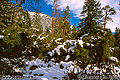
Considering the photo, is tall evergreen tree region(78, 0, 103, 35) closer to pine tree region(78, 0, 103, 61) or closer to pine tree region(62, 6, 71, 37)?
pine tree region(78, 0, 103, 61)

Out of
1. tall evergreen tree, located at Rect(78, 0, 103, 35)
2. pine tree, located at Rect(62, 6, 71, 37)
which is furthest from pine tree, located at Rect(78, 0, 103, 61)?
pine tree, located at Rect(62, 6, 71, 37)

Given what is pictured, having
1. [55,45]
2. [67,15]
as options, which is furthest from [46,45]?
[67,15]

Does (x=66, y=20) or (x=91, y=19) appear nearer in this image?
(x=91, y=19)

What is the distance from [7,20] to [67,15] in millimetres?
30514

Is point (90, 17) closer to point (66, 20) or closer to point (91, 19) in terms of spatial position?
point (91, 19)

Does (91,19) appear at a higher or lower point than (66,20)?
lower

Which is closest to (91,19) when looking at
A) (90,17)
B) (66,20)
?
(90,17)

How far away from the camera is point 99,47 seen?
30.3ft

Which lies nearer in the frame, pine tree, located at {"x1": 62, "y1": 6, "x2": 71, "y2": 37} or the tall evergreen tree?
the tall evergreen tree

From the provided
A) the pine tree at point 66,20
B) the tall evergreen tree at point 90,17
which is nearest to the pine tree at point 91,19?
the tall evergreen tree at point 90,17

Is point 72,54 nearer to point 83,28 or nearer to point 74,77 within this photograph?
point 74,77

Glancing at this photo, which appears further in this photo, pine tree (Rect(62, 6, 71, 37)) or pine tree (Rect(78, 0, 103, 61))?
pine tree (Rect(62, 6, 71, 37))

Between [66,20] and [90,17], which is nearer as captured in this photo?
[90,17]

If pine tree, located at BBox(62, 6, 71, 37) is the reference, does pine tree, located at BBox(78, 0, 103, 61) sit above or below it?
below
